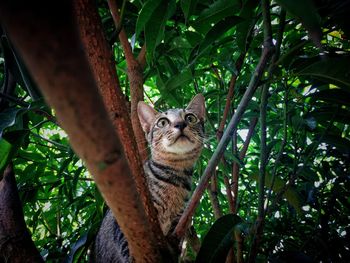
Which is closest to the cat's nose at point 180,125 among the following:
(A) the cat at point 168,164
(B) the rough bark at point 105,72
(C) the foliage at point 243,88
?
(A) the cat at point 168,164

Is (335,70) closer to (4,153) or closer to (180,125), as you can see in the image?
(180,125)

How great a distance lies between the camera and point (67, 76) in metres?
0.25

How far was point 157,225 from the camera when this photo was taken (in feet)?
2.70

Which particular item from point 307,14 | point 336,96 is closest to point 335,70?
point 336,96

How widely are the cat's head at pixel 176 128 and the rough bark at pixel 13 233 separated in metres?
0.90

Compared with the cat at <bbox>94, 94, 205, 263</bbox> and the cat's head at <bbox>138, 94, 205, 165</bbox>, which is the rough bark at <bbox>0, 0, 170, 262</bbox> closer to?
the cat at <bbox>94, 94, 205, 263</bbox>

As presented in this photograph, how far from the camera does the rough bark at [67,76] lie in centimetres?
21

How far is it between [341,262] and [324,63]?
0.96 m

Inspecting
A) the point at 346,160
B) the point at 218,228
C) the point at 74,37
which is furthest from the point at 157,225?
the point at 346,160

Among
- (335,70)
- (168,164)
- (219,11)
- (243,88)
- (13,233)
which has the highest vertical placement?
(243,88)

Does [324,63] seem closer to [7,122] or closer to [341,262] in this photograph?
[341,262]

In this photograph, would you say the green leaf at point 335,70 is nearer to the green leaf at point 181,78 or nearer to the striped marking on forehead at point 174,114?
the green leaf at point 181,78

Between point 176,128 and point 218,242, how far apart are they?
1.11 metres

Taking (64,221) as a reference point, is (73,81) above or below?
below
